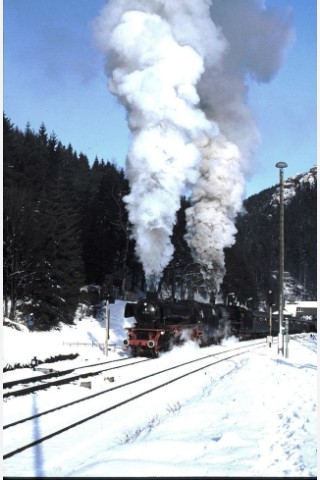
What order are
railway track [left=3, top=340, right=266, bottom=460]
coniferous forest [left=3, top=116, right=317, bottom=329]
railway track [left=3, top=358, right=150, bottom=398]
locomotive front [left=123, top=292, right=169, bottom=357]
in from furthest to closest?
1. coniferous forest [left=3, top=116, right=317, bottom=329]
2. locomotive front [left=123, top=292, right=169, bottom=357]
3. railway track [left=3, top=358, right=150, bottom=398]
4. railway track [left=3, top=340, right=266, bottom=460]

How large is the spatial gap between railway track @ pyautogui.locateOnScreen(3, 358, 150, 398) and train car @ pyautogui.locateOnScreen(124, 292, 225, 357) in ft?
8.89

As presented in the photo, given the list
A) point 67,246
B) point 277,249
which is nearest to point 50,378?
point 67,246

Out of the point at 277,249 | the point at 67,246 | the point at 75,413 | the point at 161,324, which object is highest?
the point at 277,249

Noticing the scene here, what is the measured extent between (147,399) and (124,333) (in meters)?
20.2

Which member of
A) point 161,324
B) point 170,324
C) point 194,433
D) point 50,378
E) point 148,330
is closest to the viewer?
point 194,433

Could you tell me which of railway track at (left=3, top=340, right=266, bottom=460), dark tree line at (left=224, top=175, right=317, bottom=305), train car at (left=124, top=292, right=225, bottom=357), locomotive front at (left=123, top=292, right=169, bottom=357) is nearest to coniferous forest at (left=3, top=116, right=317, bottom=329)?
dark tree line at (left=224, top=175, right=317, bottom=305)

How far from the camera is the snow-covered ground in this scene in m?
5.96

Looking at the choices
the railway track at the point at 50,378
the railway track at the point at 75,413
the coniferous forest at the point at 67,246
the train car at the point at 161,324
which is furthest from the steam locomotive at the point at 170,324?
the railway track at the point at 75,413

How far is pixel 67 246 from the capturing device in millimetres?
30969

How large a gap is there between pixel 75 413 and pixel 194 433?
3.62 metres

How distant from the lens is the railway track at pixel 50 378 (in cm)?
1218

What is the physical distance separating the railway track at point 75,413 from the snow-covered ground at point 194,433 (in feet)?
0.59

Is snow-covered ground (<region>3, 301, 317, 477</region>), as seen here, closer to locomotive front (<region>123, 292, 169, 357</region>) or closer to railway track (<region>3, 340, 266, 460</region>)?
railway track (<region>3, 340, 266, 460</region>)

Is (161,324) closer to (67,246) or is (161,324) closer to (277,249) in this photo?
(67,246)
